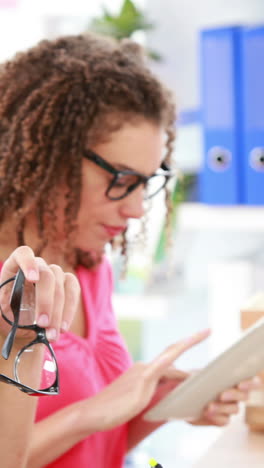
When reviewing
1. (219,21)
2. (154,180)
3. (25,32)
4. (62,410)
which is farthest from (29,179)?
(25,32)

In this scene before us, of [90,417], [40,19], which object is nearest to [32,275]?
[90,417]

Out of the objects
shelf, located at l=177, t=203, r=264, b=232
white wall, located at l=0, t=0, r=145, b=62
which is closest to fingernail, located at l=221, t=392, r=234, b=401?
shelf, located at l=177, t=203, r=264, b=232

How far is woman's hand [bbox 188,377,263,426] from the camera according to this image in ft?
4.11

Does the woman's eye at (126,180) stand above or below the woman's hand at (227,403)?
above

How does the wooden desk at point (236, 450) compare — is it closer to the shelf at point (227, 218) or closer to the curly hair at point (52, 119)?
the curly hair at point (52, 119)

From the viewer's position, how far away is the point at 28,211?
128cm

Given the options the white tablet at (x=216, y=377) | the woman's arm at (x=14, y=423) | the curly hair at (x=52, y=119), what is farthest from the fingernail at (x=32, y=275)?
the curly hair at (x=52, y=119)

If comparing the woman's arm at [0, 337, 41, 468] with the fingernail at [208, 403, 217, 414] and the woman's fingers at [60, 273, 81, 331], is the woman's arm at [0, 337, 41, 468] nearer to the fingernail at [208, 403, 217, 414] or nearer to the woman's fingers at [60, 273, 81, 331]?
the woman's fingers at [60, 273, 81, 331]

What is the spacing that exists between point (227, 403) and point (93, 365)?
225 mm

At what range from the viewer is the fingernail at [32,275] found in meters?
0.80

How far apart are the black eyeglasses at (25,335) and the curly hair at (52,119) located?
43 cm

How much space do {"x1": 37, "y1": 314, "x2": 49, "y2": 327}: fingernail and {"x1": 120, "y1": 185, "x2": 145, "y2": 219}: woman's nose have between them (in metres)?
0.51

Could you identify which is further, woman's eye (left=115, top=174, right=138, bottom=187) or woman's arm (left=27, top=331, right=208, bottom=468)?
woman's eye (left=115, top=174, right=138, bottom=187)

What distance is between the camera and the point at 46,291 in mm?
827
